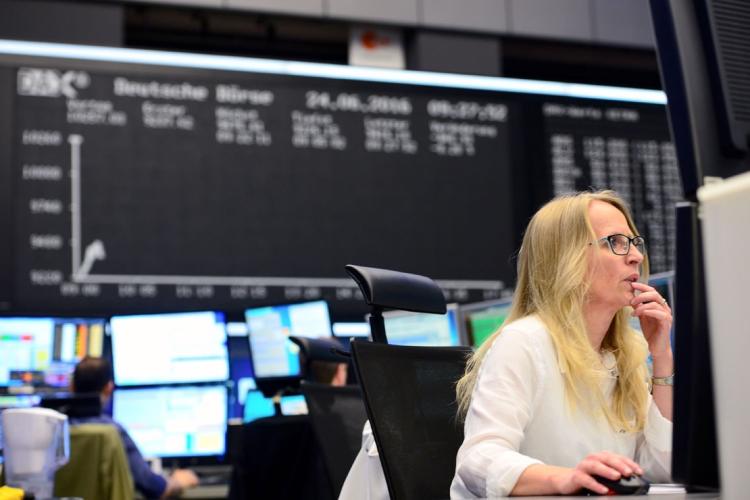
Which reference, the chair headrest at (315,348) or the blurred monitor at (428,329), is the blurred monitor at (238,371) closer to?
the blurred monitor at (428,329)

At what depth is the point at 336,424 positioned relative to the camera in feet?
8.11

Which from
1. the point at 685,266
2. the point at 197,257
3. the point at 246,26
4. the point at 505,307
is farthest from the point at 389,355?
the point at 246,26

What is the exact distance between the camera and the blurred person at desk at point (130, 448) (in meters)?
3.98

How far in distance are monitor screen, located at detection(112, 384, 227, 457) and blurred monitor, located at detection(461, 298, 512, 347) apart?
4.90 feet

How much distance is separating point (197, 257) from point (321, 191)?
0.67 metres

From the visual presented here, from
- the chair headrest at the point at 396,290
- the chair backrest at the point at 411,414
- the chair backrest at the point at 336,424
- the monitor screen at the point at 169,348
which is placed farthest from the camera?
the monitor screen at the point at 169,348

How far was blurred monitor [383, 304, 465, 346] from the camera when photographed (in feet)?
11.6

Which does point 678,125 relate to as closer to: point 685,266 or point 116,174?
point 685,266

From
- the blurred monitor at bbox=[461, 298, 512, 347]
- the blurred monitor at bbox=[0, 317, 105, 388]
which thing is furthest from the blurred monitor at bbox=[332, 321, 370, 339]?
the blurred monitor at bbox=[461, 298, 512, 347]

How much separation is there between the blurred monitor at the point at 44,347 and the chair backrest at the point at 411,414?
2.93m

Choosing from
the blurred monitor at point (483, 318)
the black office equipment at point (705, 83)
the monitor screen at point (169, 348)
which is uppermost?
the black office equipment at point (705, 83)

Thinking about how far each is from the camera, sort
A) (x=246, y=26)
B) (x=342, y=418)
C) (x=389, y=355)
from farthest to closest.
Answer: (x=246, y=26)
(x=342, y=418)
(x=389, y=355)

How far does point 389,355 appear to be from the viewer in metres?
1.83

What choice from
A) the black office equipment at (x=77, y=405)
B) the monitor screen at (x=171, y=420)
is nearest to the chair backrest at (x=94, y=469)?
the black office equipment at (x=77, y=405)
